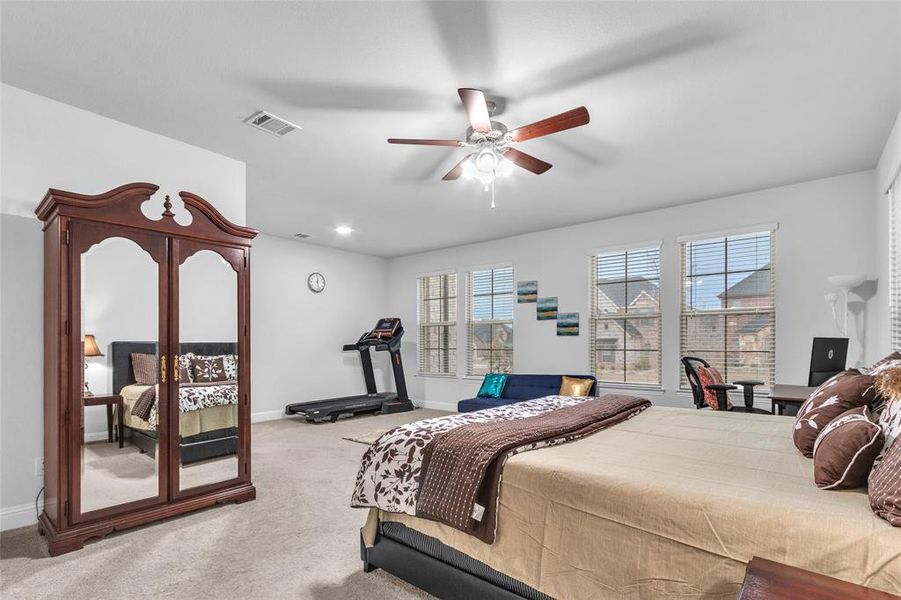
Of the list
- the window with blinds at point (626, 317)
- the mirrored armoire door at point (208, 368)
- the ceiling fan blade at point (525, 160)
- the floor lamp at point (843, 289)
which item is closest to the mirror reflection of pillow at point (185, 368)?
the mirrored armoire door at point (208, 368)

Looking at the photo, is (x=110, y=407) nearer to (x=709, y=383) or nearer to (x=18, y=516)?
(x=18, y=516)

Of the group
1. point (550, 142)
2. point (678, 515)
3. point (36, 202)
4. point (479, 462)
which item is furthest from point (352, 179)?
point (678, 515)

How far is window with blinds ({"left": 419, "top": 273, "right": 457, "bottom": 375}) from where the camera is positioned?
26.0 ft

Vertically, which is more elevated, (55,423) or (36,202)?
(36,202)

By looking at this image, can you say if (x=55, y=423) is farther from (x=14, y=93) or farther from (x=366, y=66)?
(x=366, y=66)

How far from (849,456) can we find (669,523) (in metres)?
0.63

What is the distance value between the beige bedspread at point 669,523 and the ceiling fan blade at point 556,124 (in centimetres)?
169

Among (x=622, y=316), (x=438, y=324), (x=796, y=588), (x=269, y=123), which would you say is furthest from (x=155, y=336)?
(x=438, y=324)

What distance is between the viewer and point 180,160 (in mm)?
3596

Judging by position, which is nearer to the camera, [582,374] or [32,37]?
[32,37]

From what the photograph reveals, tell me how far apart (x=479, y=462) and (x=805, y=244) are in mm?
4467

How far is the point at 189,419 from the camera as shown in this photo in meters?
3.21

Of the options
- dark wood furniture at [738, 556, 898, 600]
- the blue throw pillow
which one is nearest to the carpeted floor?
dark wood furniture at [738, 556, 898, 600]

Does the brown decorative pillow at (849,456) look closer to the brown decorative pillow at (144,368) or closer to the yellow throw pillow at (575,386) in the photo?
the brown decorative pillow at (144,368)
